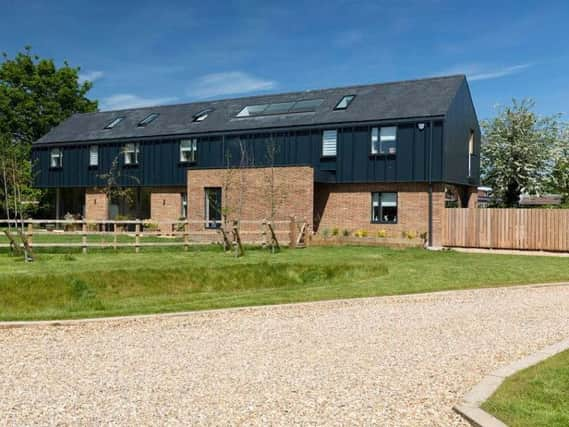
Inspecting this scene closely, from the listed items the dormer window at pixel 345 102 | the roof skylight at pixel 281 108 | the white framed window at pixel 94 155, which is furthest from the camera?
the white framed window at pixel 94 155

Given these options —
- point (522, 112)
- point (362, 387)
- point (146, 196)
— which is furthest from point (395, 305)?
point (522, 112)

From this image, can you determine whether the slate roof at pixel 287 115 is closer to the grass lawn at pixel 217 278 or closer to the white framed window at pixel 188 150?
the white framed window at pixel 188 150

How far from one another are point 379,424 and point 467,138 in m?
26.8

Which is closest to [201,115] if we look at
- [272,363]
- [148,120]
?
[148,120]

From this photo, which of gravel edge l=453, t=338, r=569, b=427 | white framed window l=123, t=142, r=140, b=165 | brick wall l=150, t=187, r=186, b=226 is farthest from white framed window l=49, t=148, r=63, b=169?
gravel edge l=453, t=338, r=569, b=427

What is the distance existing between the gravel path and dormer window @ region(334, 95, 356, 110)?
19063mm

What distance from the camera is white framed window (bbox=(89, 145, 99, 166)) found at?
35906 mm

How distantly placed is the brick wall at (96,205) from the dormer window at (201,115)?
269 inches

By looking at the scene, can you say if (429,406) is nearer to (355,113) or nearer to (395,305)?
(395,305)

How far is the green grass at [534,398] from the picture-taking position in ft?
17.0

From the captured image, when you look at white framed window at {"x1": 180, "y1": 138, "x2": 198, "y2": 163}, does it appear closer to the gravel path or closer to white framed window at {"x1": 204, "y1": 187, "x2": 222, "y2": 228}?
white framed window at {"x1": 204, "y1": 187, "x2": 222, "y2": 228}

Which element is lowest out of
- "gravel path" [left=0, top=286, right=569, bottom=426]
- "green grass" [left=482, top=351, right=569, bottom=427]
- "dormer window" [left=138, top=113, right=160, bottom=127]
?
"gravel path" [left=0, top=286, right=569, bottom=426]

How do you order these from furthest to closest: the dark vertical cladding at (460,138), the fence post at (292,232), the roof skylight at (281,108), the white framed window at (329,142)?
the roof skylight at (281,108)
the white framed window at (329,142)
the dark vertical cladding at (460,138)
the fence post at (292,232)

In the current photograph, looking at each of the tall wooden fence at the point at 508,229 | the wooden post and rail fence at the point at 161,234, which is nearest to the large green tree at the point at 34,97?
the wooden post and rail fence at the point at 161,234
